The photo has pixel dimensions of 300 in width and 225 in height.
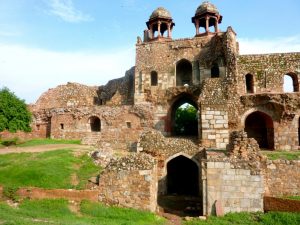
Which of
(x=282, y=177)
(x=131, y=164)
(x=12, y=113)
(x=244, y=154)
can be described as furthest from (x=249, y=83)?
(x=12, y=113)

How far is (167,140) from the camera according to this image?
16219 mm

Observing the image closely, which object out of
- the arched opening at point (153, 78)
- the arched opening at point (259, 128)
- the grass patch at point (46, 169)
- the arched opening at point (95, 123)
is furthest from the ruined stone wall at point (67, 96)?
the arched opening at point (259, 128)

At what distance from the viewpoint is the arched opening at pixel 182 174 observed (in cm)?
1850

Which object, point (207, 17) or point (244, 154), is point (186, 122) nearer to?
point (207, 17)

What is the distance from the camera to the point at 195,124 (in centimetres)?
2884

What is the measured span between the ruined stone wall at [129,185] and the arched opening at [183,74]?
12637 mm

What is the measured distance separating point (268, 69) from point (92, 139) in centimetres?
1321

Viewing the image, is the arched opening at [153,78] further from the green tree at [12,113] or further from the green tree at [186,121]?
the green tree at [12,113]

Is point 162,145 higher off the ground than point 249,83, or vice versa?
point 249,83

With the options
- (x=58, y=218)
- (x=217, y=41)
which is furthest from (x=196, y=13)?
(x=58, y=218)

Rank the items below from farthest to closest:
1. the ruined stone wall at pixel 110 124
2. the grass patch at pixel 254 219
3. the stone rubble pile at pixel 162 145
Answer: the ruined stone wall at pixel 110 124
the stone rubble pile at pixel 162 145
the grass patch at pixel 254 219

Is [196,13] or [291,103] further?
[196,13]

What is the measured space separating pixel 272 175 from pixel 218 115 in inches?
175

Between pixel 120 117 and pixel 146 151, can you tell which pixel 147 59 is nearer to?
pixel 120 117
